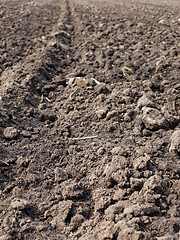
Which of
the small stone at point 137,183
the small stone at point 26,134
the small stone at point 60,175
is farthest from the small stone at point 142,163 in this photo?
the small stone at point 26,134

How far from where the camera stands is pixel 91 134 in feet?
8.47

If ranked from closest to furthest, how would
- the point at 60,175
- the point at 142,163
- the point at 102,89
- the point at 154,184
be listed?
the point at 154,184
the point at 142,163
the point at 60,175
the point at 102,89

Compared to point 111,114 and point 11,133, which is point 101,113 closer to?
point 111,114

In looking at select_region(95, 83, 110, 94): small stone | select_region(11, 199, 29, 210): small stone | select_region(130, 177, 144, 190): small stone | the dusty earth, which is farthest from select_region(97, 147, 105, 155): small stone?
select_region(95, 83, 110, 94): small stone

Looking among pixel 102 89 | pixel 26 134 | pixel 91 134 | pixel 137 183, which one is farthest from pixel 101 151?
pixel 102 89

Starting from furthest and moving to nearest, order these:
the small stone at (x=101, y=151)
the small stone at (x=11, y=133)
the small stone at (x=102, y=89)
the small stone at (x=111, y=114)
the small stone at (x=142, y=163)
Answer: the small stone at (x=102, y=89)
the small stone at (x=111, y=114)
the small stone at (x=11, y=133)
the small stone at (x=101, y=151)
the small stone at (x=142, y=163)

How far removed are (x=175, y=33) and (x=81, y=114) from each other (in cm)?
271

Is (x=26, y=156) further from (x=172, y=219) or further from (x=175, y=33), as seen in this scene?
(x=175, y=33)

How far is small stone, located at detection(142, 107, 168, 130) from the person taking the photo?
2.46m

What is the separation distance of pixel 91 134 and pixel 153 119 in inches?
24.4

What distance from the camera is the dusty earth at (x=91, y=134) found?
5.62ft

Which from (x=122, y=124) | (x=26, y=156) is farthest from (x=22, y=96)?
(x=122, y=124)

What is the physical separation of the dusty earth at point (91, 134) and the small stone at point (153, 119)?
1 cm

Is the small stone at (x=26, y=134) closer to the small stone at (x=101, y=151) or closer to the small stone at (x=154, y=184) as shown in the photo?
the small stone at (x=101, y=151)
